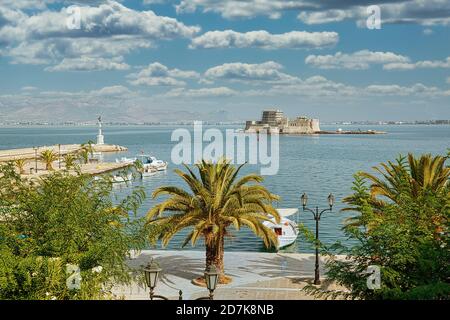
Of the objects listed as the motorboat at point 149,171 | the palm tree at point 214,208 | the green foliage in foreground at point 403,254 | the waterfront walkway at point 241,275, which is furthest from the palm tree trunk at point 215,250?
the motorboat at point 149,171

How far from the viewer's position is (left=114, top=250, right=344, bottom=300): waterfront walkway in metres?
18.0

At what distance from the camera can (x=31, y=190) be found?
14492 mm

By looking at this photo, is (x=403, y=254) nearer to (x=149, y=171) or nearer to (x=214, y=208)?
(x=214, y=208)

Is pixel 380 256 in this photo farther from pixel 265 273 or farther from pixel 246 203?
pixel 265 273

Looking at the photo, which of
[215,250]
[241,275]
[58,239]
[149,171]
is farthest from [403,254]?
[149,171]

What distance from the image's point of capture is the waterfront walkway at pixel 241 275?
18.0 metres

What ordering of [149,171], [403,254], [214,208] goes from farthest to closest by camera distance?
[149,171] < [214,208] < [403,254]

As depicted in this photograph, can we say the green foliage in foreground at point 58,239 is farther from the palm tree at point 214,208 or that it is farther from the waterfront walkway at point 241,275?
the palm tree at point 214,208

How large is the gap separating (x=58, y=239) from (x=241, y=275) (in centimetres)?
995

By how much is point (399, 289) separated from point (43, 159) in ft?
235

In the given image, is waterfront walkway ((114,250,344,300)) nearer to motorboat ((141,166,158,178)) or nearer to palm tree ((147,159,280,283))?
palm tree ((147,159,280,283))

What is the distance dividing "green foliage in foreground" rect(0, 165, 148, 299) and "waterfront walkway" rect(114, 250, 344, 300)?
13.8 ft

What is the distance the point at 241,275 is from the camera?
67.4 feet
